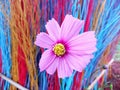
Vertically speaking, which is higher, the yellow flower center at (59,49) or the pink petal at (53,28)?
the pink petal at (53,28)

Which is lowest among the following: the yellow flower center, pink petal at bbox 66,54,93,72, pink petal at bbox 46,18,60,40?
pink petal at bbox 66,54,93,72

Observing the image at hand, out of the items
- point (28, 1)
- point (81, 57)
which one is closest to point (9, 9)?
point (28, 1)

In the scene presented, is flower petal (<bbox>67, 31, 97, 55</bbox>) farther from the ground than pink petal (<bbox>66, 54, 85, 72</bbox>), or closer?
farther from the ground

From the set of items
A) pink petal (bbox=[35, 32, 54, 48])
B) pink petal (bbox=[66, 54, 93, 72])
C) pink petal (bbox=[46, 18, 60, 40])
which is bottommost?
pink petal (bbox=[66, 54, 93, 72])

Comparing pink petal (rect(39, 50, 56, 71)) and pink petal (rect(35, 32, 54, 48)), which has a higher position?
pink petal (rect(35, 32, 54, 48))
